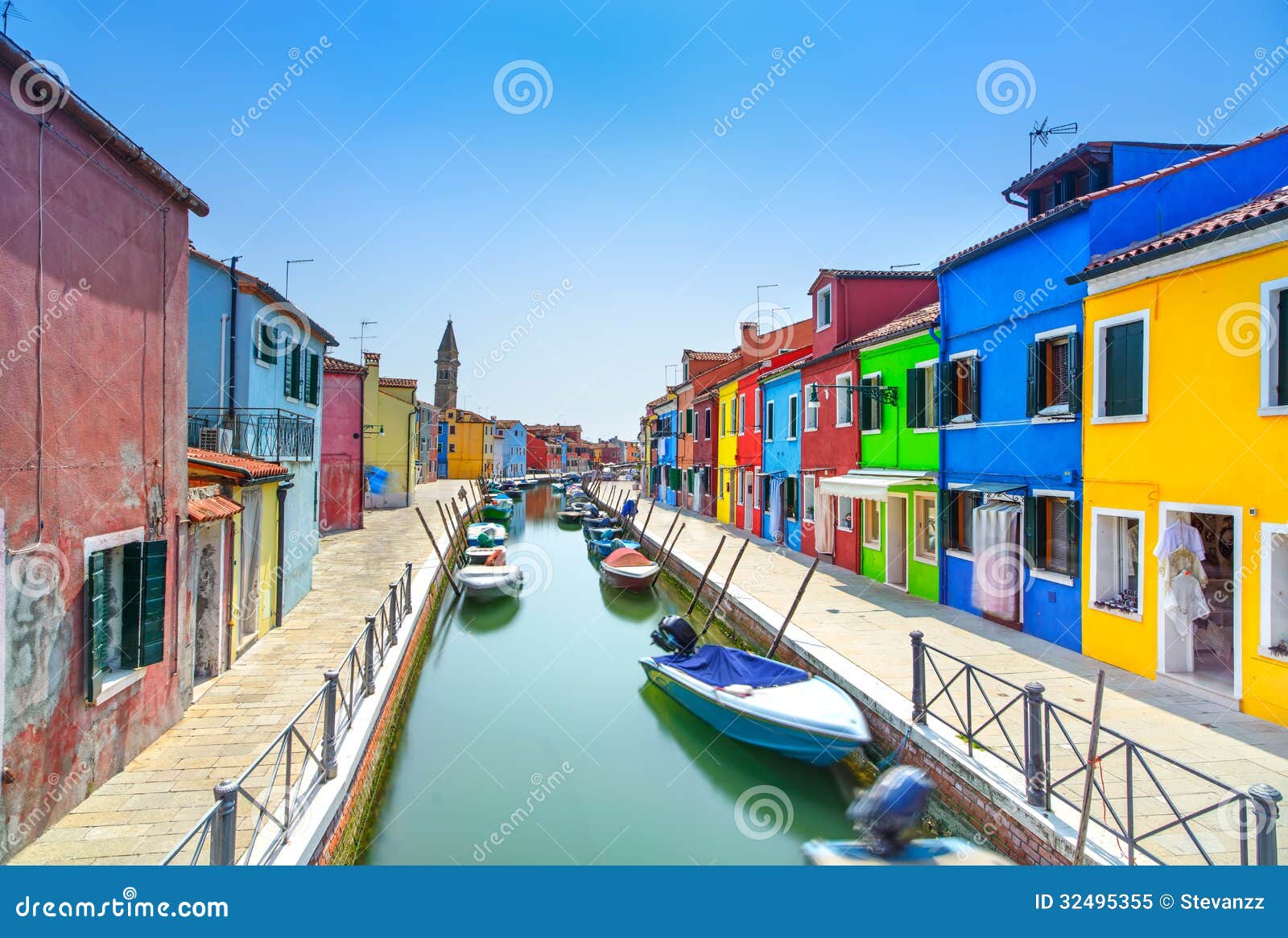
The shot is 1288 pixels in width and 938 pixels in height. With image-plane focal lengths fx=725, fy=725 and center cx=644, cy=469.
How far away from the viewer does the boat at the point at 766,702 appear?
342 inches

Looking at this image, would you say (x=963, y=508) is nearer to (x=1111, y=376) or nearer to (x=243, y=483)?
(x=1111, y=376)

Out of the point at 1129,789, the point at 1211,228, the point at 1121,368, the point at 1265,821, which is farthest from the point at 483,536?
the point at 1265,821

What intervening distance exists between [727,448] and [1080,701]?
2374 centimetres

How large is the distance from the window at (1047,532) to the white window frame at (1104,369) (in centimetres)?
154

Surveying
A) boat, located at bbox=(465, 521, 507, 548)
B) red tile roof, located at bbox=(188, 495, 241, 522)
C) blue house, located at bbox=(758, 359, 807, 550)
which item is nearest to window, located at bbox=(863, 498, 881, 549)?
blue house, located at bbox=(758, 359, 807, 550)

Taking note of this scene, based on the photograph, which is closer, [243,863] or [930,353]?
[243,863]

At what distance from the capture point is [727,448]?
3178 cm

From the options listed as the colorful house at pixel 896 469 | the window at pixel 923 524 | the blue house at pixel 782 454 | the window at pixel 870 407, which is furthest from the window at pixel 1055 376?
the blue house at pixel 782 454

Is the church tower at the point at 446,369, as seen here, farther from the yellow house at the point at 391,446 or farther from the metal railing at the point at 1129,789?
the metal railing at the point at 1129,789

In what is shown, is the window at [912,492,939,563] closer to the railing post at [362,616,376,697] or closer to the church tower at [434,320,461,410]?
the railing post at [362,616,376,697]
